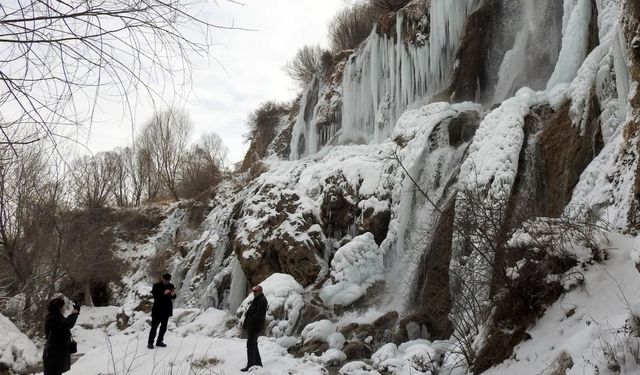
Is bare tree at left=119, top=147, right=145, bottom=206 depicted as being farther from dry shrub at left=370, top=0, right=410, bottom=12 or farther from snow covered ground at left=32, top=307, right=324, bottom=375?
snow covered ground at left=32, top=307, right=324, bottom=375

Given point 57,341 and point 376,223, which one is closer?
point 57,341

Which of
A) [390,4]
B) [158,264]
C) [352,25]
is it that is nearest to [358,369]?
[390,4]

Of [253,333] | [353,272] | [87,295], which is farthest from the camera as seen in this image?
[87,295]

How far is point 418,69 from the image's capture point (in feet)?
50.7

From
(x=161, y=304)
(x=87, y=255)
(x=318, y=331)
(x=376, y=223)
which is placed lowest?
(x=318, y=331)

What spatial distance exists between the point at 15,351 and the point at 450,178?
26.7ft

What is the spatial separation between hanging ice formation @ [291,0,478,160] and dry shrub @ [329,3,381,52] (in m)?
5.18

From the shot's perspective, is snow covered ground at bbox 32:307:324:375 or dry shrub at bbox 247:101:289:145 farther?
dry shrub at bbox 247:101:289:145

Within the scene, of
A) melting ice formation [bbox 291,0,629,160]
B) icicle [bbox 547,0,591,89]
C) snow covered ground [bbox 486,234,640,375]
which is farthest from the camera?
melting ice formation [bbox 291,0,629,160]

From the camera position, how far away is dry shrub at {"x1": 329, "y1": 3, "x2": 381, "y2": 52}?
23719 millimetres

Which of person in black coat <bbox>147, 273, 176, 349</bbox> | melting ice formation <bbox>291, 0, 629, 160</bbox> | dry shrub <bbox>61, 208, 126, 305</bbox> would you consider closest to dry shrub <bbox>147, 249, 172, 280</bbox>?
dry shrub <bbox>61, 208, 126, 305</bbox>

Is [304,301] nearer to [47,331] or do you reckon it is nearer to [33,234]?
[47,331]

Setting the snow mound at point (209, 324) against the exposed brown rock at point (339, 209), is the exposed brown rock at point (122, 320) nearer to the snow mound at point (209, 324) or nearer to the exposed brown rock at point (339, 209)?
the snow mound at point (209, 324)

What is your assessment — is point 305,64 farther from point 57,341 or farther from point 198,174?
point 57,341
